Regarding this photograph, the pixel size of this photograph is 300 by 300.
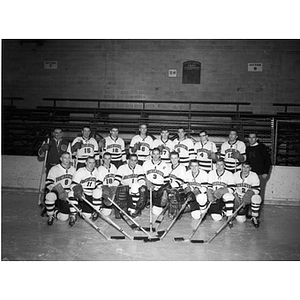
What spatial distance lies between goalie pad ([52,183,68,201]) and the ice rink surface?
0.40 meters

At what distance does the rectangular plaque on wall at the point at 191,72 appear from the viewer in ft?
31.1

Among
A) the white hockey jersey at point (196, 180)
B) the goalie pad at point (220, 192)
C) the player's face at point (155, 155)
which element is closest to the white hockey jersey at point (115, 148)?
the player's face at point (155, 155)

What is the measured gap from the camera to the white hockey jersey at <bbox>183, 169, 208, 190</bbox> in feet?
17.6

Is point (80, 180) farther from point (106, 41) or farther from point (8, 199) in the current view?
point (106, 41)

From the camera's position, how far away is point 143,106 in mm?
9398

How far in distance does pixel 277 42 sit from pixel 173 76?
3.23m

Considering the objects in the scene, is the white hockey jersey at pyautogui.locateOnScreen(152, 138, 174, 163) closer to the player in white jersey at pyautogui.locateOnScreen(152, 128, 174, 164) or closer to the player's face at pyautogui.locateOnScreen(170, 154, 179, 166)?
the player in white jersey at pyautogui.locateOnScreen(152, 128, 174, 164)

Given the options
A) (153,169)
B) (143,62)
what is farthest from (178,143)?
(143,62)

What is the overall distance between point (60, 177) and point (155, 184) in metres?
1.69

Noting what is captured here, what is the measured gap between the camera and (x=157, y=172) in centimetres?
566

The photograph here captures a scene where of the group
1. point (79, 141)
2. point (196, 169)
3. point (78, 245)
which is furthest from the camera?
point (79, 141)

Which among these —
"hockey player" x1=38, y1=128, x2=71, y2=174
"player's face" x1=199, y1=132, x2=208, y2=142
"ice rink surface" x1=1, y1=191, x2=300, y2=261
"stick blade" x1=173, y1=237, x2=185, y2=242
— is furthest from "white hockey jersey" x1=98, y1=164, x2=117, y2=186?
"player's face" x1=199, y1=132, x2=208, y2=142

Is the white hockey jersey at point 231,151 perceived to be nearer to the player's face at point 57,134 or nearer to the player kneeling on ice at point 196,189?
the player kneeling on ice at point 196,189

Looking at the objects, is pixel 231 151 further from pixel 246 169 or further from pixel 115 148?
pixel 115 148
